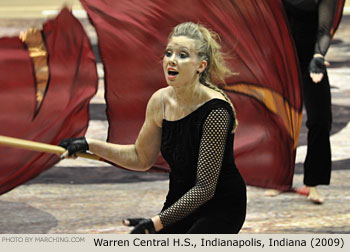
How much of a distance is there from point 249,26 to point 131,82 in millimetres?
638

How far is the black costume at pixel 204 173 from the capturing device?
2.04 meters

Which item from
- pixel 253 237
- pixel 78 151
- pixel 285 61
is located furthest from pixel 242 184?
pixel 285 61

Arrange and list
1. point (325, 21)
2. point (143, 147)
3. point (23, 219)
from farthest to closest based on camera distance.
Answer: point (325, 21)
point (23, 219)
point (143, 147)

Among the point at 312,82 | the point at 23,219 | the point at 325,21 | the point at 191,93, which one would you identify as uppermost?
the point at 191,93

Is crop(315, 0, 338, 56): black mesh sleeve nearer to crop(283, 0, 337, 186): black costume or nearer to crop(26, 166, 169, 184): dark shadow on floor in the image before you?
crop(283, 0, 337, 186): black costume

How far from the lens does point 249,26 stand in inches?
138

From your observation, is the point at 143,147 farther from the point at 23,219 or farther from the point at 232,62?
the point at 232,62

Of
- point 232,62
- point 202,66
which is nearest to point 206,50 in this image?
point 202,66

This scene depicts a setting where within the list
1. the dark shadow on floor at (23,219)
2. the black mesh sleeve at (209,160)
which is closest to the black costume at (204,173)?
the black mesh sleeve at (209,160)

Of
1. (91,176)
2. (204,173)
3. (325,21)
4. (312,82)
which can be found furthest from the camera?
(91,176)

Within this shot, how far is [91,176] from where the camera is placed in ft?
13.1

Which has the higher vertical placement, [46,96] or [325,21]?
[325,21]

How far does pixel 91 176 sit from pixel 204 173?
6.63ft

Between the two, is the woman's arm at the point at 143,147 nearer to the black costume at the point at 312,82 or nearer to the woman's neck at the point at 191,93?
the woman's neck at the point at 191,93
